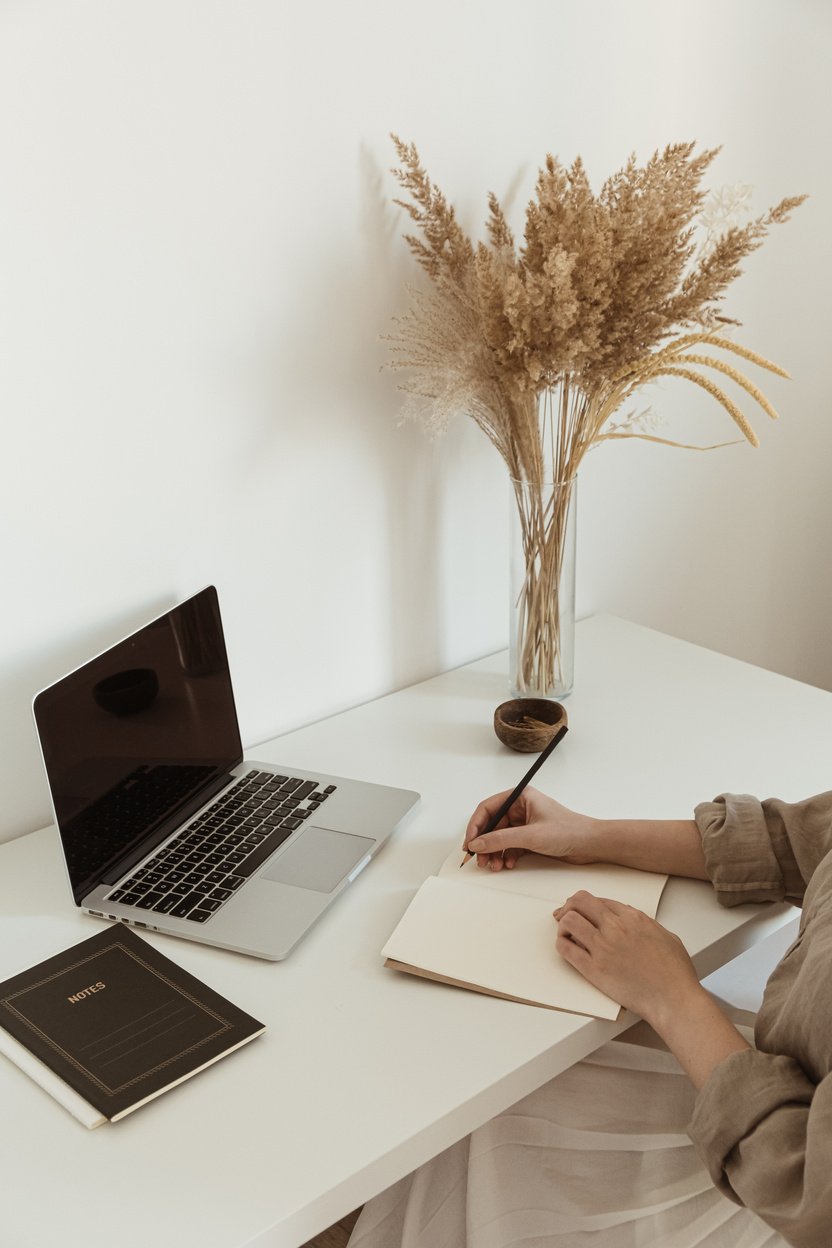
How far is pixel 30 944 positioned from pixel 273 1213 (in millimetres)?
378

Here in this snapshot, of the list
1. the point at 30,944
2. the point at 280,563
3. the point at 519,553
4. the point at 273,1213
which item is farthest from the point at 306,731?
the point at 273,1213

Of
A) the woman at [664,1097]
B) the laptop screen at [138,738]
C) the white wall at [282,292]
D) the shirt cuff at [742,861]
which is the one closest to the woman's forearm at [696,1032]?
the woman at [664,1097]

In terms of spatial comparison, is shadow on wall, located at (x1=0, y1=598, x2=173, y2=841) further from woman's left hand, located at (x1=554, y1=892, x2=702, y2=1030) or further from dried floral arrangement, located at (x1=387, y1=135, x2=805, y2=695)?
woman's left hand, located at (x1=554, y1=892, x2=702, y2=1030)

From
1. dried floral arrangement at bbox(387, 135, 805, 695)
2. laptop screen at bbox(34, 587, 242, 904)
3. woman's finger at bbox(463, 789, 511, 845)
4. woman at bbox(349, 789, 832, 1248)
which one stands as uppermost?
dried floral arrangement at bbox(387, 135, 805, 695)

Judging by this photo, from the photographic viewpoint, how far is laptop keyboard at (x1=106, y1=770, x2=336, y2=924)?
1015 millimetres

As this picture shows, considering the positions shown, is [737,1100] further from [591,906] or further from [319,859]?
[319,859]

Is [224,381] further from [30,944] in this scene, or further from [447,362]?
[30,944]

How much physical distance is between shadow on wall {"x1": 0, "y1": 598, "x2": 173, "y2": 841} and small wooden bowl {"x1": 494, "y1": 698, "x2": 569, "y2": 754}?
0.44 metres

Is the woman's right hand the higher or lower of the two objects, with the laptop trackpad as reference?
higher

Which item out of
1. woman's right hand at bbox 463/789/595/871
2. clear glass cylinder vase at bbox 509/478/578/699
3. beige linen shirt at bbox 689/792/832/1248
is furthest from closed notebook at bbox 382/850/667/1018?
clear glass cylinder vase at bbox 509/478/578/699

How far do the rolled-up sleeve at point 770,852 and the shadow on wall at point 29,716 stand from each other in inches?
25.3

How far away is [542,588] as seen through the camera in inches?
54.1

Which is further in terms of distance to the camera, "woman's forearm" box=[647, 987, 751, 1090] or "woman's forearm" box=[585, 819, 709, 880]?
"woman's forearm" box=[585, 819, 709, 880]

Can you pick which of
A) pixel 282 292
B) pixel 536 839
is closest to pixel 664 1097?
pixel 536 839
